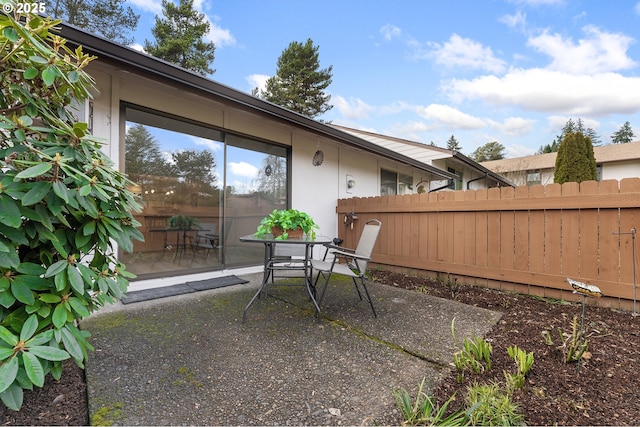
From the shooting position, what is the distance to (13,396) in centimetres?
94

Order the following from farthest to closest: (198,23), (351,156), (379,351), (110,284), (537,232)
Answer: (198,23), (351,156), (537,232), (379,351), (110,284)

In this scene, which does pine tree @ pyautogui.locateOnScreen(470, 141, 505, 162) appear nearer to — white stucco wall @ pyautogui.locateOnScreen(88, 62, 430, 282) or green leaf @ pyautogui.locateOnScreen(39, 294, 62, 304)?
white stucco wall @ pyautogui.locateOnScreen(88, 62, 430, 282)

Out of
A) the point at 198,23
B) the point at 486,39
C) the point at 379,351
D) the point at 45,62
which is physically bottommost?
the point at 379,351

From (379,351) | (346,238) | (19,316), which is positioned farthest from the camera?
(346,238)

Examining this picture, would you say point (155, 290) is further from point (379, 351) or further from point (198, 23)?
point (198, 23)

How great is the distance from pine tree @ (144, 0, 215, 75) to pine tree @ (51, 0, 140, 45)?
8.04 ft

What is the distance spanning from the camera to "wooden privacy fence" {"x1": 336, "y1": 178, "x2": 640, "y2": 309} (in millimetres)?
2715

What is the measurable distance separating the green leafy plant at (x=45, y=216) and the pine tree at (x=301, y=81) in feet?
57.8

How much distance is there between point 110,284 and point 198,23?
18.5 metres

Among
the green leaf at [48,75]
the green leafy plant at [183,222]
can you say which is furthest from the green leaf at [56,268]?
the green leafy plant at [183,222]

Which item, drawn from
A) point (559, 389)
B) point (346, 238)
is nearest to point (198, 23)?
point (346, 238)

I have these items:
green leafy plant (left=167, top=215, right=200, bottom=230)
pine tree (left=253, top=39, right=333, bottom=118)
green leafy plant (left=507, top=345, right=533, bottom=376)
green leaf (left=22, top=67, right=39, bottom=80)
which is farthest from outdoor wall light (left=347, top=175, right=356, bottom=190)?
pine tree (left=253, top=39, right=333, bottom=118)

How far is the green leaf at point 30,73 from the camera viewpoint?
116cm

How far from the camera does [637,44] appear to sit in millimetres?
8539
